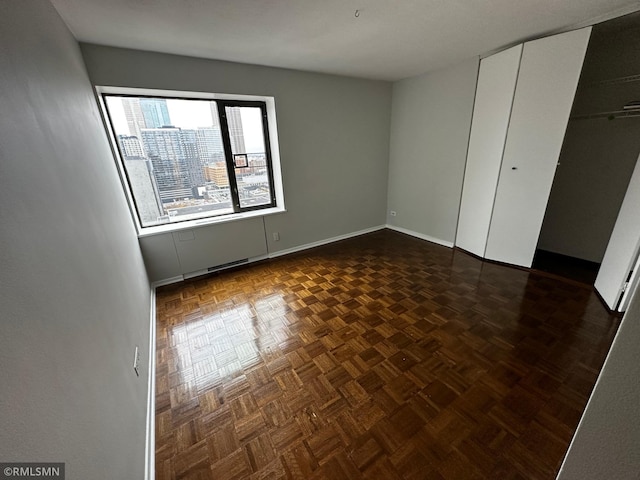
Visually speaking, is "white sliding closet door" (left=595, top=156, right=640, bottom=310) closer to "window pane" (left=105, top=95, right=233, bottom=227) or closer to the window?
the window

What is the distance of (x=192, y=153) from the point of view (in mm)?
2844

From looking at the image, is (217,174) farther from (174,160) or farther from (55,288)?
(55,288)

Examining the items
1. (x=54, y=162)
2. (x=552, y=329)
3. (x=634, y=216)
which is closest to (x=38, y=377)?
(x=54, y=162)

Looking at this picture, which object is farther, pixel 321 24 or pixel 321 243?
pixel 321 243

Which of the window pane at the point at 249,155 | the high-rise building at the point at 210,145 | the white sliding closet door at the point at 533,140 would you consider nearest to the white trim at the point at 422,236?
the white sliding closet door at the point at 533,140

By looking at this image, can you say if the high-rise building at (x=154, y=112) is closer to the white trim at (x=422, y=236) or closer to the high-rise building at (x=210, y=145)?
the high-rise building at (x=210, y=145)

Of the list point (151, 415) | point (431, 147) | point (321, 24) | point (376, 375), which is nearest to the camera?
point (151, 415)

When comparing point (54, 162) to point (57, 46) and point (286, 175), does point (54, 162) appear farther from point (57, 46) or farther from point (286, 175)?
point (286, 175)

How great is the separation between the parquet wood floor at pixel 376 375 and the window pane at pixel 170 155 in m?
0.97

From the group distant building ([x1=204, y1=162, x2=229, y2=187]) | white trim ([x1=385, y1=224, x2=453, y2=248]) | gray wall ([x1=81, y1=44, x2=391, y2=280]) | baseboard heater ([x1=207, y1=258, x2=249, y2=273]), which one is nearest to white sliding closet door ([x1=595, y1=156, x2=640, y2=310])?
white trim ([x1=385, y1=224, x2=453, y2=248])

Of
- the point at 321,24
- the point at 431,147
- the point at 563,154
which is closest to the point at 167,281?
the point at 321,24

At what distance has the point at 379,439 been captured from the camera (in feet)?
4.17

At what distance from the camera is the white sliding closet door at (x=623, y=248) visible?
199 centimetres

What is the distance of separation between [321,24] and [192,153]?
189 centimetres
